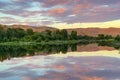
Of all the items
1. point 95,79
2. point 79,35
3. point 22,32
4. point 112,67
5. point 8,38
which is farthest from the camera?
point 79,35

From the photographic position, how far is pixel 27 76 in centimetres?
1275

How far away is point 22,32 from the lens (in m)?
69.8

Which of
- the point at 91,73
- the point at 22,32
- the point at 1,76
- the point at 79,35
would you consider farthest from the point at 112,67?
the point at 79,35

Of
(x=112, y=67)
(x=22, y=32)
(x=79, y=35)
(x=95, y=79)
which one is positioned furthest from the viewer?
(x=79, y=35)

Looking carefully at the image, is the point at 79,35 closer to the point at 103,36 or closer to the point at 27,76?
the point at 103,36

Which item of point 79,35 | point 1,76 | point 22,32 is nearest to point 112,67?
point 1,76

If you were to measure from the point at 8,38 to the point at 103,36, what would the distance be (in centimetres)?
2709

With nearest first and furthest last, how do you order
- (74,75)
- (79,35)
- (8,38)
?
1. (74,75)
2. (8,38)
3. (79,35)

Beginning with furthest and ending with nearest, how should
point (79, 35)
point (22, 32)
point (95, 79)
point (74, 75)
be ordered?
point (79, 35), point (22, 32), point (74, 75), point (95, 79)

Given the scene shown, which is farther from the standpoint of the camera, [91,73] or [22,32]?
[22,32]

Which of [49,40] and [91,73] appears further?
[49,40]

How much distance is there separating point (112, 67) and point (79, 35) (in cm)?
6850

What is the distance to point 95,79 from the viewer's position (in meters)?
11.6

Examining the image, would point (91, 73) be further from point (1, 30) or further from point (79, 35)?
point (79, 35)
